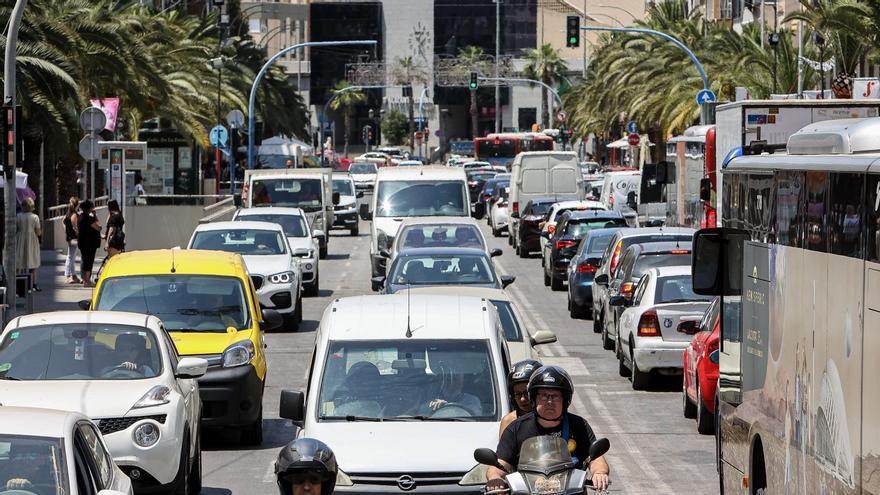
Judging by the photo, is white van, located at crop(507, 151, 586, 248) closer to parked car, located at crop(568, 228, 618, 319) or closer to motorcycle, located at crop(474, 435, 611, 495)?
parked car, located at crop(568, 228, 618, 319)

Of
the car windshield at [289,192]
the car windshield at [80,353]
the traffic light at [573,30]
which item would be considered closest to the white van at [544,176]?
the traffic light at [573,30]

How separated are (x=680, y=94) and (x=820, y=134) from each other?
52834 mm

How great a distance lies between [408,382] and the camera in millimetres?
10570

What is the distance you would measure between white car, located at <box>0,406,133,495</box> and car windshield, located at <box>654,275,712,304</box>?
39.4 feet

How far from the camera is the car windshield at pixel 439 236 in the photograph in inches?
Answer: 1075

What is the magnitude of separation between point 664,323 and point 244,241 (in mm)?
10175

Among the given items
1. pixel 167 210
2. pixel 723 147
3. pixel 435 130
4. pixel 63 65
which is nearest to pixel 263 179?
pixel 167 210

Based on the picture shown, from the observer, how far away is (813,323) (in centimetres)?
791

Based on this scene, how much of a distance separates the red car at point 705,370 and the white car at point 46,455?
878 cm

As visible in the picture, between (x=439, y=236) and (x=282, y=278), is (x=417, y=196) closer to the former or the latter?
(x=439, y=236)

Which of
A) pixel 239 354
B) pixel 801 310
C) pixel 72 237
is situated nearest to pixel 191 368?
pixel 239 354

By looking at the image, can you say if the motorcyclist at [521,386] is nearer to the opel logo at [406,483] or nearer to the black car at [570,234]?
the opel logo at [406,483]

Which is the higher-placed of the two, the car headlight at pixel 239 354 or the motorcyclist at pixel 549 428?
the motorcyclist at pixel 549 428

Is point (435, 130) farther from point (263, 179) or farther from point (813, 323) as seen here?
point (813, 323)
